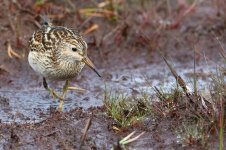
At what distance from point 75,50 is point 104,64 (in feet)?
6.73

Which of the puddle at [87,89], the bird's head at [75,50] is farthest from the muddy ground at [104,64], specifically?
the bird's head at [75,50]

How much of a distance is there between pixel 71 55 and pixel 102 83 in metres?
1.42

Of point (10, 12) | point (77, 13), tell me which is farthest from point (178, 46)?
point (10, 12)

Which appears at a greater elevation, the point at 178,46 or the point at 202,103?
the point at 178,46

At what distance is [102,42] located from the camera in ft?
31.2

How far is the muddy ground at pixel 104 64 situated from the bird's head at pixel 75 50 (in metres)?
0.57

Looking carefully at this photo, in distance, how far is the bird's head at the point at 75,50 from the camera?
23.6 ft

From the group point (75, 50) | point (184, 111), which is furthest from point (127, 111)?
point (75, 50)

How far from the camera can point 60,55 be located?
7.34m

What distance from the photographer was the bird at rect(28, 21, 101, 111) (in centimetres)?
723

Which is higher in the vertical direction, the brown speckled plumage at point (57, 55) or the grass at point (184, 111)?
the brown speckled plumage at point (57, 55)

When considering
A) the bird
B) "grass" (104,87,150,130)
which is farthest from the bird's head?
"grass" (104,87,150,130)

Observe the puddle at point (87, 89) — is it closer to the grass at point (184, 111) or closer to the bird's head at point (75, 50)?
the grass at point (184, 111)

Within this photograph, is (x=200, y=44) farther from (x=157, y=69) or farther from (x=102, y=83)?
(x=102, y=83)
